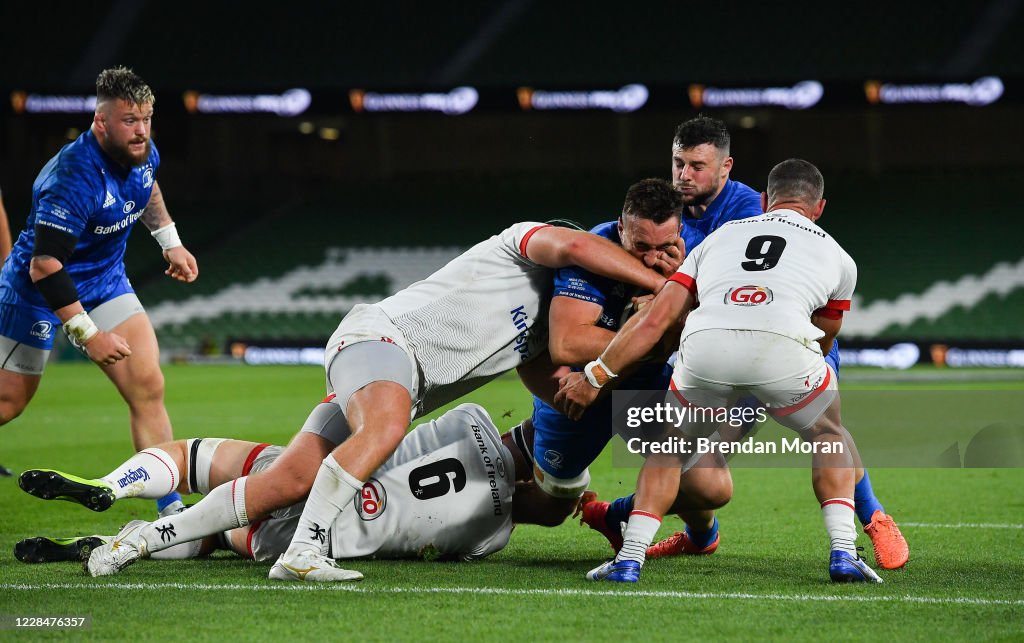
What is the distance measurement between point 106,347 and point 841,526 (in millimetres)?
3314

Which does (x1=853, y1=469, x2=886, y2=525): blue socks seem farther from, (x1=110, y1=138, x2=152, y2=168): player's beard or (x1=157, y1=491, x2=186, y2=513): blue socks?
(x1=110, y1=138, x2=152, y2=168): player's beard

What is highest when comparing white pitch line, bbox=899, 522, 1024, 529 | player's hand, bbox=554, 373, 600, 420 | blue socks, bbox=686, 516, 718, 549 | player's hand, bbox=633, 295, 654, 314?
player's hand, bbox=633, 295, 654, 314

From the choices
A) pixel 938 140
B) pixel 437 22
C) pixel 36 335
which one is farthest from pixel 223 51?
pixel 36 335

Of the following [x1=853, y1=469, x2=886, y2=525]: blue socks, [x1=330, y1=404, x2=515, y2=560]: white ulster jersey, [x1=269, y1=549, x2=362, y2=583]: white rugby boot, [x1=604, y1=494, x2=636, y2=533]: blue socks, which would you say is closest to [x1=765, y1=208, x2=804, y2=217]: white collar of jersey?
[x1=853, y1=469, x2=886, y2=525]: blue socks

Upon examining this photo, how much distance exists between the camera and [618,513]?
551 cm

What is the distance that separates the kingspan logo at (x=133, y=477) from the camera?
5000 millimetres

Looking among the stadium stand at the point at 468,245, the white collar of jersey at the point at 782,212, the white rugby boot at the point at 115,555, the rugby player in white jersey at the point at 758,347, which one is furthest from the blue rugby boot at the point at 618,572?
the stadium stand at the point at 468,245

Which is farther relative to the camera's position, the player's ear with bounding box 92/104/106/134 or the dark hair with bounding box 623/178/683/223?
the player's ear with bounding box 92/104/106/134

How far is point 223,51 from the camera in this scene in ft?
89.0

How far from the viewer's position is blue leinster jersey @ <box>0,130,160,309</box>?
5.81 metres

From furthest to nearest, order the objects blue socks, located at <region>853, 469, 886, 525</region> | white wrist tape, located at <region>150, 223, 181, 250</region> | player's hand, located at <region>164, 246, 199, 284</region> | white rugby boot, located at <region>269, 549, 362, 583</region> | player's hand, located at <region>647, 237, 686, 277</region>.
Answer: white wrist tape, located at <region>150, 223, 181, 250</region>
player's hand, located at <region>164, 246, 199, 284</region>
blue socks, located at <region>853, 469, 886, 525</region>
player's hand, located at <region>647, 237, 686, 277</region>
white rugby boot, located at <region>269, 549, 362, 583</region>

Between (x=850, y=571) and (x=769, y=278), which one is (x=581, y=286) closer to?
(x=769, y=278)

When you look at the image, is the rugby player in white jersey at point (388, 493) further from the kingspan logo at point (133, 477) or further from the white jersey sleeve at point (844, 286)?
the white jersey sleeve at point (844, 286)

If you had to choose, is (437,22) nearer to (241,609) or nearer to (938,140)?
(938,140)
